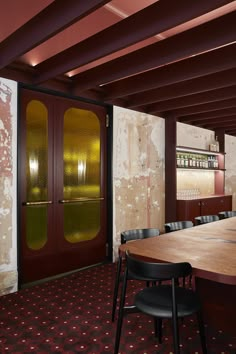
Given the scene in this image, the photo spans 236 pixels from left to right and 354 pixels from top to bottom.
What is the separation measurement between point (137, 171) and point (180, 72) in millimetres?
2279

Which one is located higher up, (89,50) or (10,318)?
(89,50)

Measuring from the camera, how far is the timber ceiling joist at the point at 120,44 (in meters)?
2.47

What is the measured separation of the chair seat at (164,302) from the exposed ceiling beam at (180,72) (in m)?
2.54

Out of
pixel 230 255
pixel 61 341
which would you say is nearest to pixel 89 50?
pixel 230 255

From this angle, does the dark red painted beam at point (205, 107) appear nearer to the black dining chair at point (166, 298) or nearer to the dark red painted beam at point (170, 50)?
the dark red painted beam at point (170, 50)

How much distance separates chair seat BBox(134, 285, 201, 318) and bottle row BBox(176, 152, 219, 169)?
14.0 ft

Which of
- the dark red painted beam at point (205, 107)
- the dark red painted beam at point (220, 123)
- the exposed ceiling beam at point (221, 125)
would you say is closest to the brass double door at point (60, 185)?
the dark red painted beam at point (205, 107)

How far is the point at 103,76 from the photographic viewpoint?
3.88 meters

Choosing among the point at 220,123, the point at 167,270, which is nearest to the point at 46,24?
the point at 167,270

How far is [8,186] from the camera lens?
3.83 meters

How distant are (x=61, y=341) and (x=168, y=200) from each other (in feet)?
13.1

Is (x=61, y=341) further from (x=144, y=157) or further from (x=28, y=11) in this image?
(x=144, y=157)

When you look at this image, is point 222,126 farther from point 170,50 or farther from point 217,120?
point 170,50

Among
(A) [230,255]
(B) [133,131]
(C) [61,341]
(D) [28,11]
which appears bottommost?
(C) [61,341]
